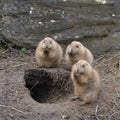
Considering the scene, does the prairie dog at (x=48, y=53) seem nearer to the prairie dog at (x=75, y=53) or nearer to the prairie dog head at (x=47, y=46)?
the prairie dog head at (x=47, y=46)

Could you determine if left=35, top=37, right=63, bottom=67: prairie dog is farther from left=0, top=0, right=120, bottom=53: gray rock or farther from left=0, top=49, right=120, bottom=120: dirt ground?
left=0, top=0, right=120, bottom=53: gray rock

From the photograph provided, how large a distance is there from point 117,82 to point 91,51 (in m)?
1.43

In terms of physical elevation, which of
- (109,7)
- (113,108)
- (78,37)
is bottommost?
(113,108)

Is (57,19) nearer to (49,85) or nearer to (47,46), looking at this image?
(47,46)

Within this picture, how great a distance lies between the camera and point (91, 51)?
9711mm

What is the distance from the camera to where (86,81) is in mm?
7520

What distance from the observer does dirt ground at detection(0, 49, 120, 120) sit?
7.21 m

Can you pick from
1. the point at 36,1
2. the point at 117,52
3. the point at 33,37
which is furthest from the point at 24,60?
the point at 117,52

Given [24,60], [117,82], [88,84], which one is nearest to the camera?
[88,84]

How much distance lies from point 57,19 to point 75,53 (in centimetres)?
119

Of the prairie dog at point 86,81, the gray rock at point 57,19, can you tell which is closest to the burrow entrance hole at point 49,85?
the prairie dog at point 86,81

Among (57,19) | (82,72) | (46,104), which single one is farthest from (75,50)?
(46,104)

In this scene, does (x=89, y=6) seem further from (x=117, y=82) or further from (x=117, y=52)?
(x=117, y=82)

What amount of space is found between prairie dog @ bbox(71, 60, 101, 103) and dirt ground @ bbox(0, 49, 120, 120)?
14 cm
